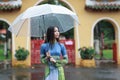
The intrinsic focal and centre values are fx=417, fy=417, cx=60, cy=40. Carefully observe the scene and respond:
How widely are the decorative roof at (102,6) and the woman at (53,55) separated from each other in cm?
1387

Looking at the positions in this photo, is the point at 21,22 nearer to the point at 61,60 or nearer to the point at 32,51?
the point at 61,60

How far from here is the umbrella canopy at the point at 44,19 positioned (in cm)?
823

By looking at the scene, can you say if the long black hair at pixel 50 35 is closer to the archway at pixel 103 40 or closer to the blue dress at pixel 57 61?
the blue dress at pixel 57 61

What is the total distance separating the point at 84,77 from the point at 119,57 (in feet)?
21.4

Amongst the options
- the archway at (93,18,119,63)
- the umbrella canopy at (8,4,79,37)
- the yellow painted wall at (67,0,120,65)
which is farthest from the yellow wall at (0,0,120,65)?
the umbrella canopy at (8,4,79,37)

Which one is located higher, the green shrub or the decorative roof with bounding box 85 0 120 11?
the decorative roof with bounding box 85 0 120 11

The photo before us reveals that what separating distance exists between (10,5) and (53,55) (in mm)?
13464

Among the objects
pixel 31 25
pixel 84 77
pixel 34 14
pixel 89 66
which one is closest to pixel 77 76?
pixel 84 77

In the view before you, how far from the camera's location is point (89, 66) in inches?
802

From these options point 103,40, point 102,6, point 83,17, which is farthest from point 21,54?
point 103,40

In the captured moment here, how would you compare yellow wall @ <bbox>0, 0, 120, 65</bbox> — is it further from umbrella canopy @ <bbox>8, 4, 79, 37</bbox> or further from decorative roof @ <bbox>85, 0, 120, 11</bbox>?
umbrella canopy @ <bbox>8, 4, 79, 37</bbox>

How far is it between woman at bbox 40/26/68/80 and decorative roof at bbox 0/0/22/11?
13.3m

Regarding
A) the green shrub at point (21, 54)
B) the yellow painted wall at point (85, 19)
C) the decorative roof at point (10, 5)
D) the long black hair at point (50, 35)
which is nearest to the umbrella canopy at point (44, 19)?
the long black hair at point (50, 35)

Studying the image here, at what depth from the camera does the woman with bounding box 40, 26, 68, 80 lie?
739 cm
